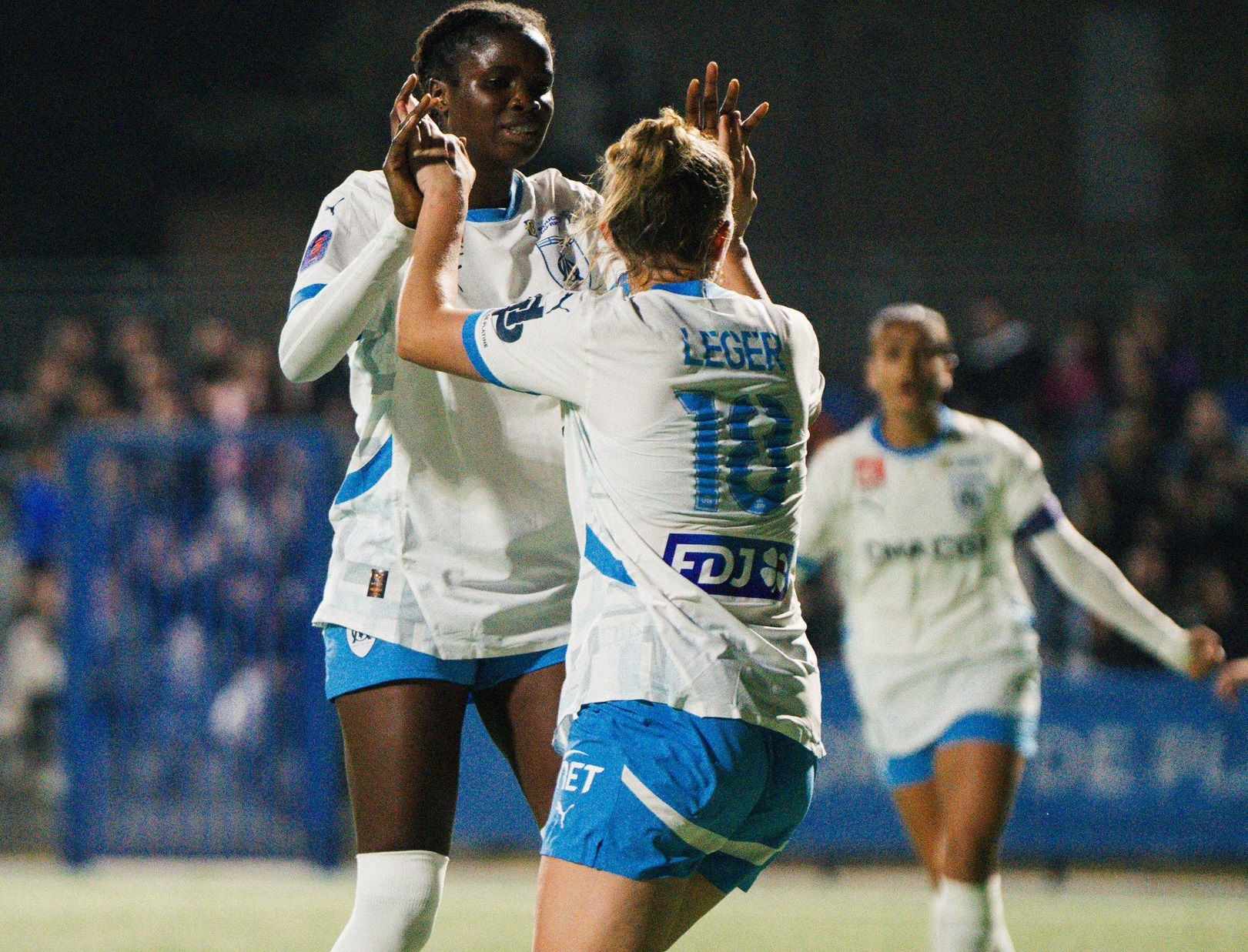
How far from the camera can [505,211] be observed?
3.79 m

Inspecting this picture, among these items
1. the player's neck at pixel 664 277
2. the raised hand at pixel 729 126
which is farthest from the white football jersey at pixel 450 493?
the player's neck at pixel 664 277

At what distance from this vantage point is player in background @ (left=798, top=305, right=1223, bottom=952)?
226 inches

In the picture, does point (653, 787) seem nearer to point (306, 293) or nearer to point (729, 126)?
point (306, 293)

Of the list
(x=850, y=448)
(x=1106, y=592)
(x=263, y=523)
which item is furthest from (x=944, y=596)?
(x=263, y=523)

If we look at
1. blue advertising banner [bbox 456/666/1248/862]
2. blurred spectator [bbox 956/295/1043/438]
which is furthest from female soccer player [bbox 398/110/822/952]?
blurred spectator [bbox 956/295/1043/438]

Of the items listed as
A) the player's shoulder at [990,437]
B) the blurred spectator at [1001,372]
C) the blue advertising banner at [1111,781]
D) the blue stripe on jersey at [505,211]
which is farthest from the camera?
the blurred spectator at [1001,372]

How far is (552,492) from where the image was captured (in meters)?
3.75

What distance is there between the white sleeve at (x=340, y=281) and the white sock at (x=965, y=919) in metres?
2.99

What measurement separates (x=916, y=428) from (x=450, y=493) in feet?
10.1

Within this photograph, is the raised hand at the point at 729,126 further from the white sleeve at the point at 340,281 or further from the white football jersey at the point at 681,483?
the white sleeve at the point at 340,281

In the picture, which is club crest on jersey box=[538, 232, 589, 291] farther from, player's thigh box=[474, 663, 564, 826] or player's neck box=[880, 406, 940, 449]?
player's neck box=[880, 406, 940, 449]

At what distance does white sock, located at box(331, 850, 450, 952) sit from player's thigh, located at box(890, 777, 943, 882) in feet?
8.94

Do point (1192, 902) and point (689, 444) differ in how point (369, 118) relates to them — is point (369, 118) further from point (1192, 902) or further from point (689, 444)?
point (689, 444)

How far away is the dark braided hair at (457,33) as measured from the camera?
3670 mm
